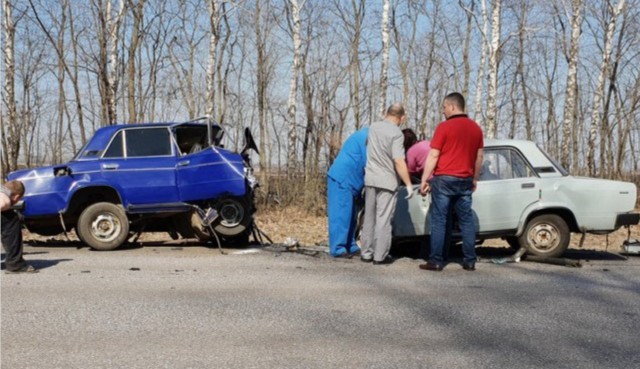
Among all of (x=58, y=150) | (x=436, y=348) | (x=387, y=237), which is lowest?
(x=436, y=348)

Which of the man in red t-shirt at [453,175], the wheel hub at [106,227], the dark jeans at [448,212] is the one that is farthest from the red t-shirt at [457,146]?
the wheel hub at [106,227]

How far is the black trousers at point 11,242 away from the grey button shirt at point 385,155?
13.5 feet


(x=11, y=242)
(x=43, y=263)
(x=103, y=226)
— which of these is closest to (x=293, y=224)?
(x=103, y=226)

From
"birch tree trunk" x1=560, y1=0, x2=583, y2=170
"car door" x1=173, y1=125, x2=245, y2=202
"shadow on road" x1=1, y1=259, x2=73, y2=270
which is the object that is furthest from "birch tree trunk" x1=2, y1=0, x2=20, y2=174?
"birch tree trunk" x1=560, y1=0, x2=583, y2=170

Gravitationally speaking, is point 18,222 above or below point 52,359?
above

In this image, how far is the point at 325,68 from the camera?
997 inches

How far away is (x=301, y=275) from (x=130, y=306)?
7.46 ft

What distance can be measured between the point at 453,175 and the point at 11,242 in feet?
16.5

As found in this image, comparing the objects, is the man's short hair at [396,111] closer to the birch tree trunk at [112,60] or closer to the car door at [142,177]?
the car door at [142,177]

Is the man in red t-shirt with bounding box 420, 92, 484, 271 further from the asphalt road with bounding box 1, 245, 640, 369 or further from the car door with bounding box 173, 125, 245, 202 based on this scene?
the car door with bounding box 173, 125, 245, 202

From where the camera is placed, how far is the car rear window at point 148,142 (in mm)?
10633

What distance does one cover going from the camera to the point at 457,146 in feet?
26.9

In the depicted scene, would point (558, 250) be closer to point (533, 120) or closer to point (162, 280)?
point (162, 280)

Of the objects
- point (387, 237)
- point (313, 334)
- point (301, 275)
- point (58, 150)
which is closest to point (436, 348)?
point (313, 334)
